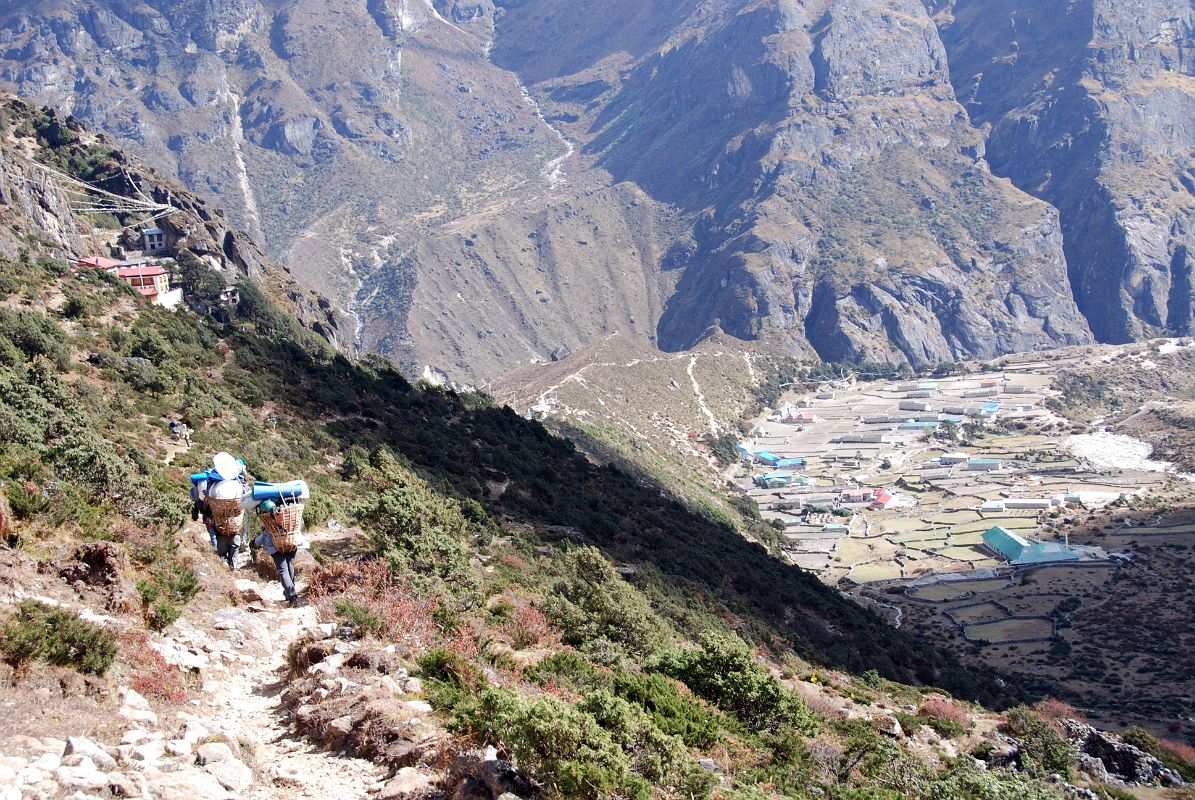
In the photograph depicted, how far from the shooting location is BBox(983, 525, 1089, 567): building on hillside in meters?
69.9

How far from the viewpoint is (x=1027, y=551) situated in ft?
233

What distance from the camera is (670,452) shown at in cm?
9356

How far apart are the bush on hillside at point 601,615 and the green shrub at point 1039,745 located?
354 inches

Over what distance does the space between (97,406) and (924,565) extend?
6511cm

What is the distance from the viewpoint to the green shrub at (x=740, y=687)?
13.8 meters

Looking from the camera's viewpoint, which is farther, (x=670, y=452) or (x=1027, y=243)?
(x=1027, y=243)

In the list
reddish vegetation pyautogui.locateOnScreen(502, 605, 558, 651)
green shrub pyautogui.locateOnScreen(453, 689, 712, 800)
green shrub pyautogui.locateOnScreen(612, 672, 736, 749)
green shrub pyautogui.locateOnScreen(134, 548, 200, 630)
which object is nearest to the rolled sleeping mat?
green shrub pyautogui.locateOnScreen(134, 548, 200, 630)

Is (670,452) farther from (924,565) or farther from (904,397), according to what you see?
(904,397)

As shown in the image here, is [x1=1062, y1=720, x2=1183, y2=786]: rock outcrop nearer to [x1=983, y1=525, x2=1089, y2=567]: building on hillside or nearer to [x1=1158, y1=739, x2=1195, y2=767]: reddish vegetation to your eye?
[x1=1158, y1=739, x2=1195, y2=767]: reddish vegetation

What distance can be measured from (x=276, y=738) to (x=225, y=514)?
Answer: 3523 millimetres

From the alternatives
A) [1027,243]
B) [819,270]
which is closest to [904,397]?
[819,270]

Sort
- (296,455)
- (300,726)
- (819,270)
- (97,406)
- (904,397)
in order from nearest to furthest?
(300,726) < (97,406) < (296,455) < (904,397) < (819,270)

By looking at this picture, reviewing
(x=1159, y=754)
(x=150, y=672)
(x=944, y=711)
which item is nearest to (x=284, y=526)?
(x=150, y=672)

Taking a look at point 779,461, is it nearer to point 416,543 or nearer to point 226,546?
point 416,543
